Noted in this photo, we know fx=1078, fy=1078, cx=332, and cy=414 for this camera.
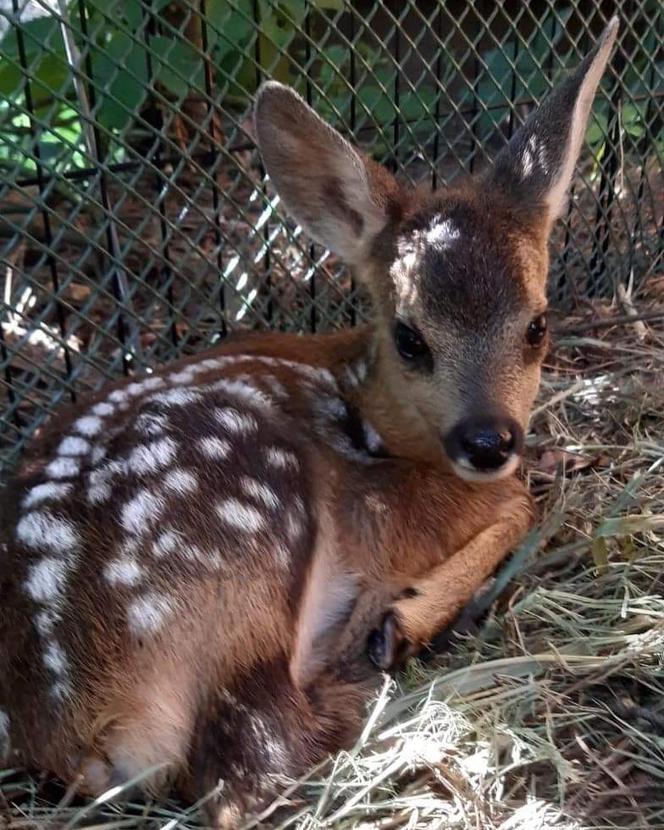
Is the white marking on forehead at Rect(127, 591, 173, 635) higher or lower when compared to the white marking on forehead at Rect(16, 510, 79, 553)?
lower

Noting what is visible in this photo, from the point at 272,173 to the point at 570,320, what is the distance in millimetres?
1674

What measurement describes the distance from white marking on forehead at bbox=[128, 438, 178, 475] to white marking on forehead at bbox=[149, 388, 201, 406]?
14 cm

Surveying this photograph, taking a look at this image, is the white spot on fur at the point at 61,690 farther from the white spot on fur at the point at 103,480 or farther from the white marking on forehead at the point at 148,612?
the white spot on fur at the point at 103,480

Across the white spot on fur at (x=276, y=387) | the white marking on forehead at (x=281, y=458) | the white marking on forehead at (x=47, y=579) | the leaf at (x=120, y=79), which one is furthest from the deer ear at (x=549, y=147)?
the white marking on forehead at (x=47, y=579)

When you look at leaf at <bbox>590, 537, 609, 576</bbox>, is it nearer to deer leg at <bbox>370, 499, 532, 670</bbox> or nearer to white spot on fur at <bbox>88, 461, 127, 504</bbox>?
deer leg at <bbox>370, 499, 532, 670</bbox>

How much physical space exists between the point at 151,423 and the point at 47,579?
454mm

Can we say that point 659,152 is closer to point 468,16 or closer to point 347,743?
point 468,16

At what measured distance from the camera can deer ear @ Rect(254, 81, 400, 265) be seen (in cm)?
289

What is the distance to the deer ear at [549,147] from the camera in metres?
2.98

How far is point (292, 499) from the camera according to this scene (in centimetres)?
257

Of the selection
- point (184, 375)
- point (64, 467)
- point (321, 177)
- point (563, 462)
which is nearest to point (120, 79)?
point (321, 177)

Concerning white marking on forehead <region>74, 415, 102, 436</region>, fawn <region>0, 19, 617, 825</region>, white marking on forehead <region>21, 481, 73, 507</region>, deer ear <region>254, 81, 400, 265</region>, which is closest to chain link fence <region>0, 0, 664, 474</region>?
deer ear <region>254, 81, 400, 265</region>

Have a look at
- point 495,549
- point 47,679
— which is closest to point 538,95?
point 495,549

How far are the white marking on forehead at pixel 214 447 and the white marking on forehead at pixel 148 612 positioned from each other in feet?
1.25
